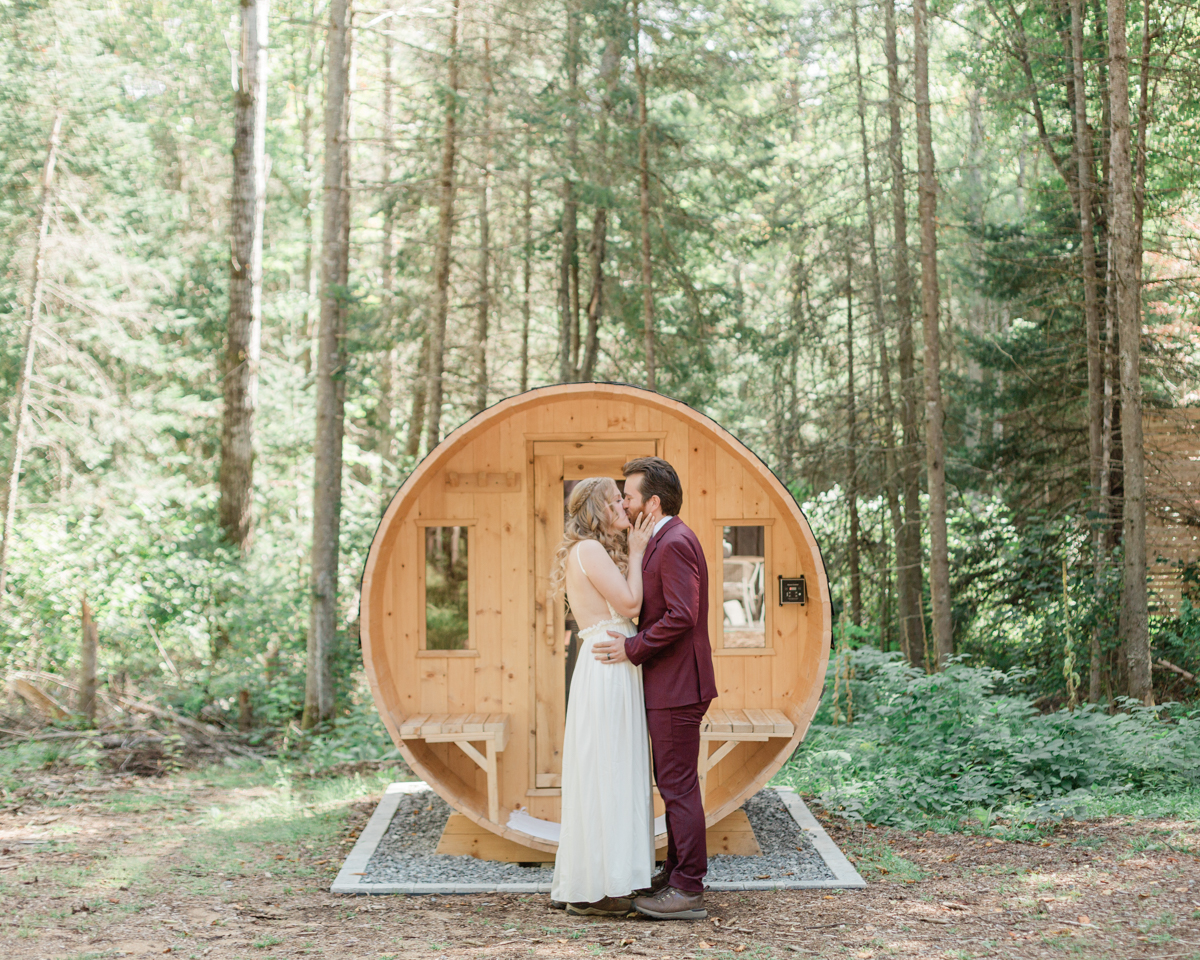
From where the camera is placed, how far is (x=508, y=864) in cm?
573

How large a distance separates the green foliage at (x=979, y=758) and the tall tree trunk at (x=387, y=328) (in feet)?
21.4

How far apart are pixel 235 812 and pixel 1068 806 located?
214 inches

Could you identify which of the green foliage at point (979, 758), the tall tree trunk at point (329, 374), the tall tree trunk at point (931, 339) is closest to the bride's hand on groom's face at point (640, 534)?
the green foliage at point (979, 758)

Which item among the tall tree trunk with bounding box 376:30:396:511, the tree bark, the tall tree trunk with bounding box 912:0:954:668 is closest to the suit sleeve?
the tall tree trunk with bounding box 912:0:954:668

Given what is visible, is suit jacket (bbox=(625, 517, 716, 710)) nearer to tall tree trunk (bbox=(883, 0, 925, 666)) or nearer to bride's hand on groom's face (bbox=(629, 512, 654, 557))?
bride's hand on groom's face (bbox=(629, 512, 654, 557))

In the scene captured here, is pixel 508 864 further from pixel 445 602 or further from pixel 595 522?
pixel 595 522

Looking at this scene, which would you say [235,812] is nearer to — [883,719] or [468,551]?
[468,551]

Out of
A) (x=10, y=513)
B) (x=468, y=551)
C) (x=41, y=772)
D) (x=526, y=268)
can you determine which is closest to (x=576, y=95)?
(x=526, y=268)

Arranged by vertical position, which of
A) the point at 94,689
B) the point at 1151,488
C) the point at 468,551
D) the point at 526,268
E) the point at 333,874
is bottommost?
the point at 333,874

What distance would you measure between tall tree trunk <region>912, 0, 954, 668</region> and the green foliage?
6.15ft

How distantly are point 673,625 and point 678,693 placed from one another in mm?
335

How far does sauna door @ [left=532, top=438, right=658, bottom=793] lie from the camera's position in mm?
6102

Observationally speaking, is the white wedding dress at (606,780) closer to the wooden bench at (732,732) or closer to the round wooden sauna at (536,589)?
the wooden bench at (732,732)

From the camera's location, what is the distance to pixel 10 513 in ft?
35.1
